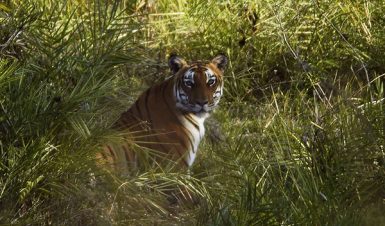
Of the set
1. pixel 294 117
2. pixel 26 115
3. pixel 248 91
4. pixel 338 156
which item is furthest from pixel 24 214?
pixel 248 91

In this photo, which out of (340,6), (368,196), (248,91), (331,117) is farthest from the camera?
(340,6)

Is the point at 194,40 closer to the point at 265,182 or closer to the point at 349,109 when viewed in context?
the point at 349,109

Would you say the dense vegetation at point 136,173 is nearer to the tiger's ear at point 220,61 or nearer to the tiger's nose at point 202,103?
the tiger's nose at point 202,103

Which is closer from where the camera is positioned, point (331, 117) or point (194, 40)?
point (331, 117)

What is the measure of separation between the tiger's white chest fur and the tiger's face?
0.11 feet

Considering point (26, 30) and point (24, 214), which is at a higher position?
point (26, 30)

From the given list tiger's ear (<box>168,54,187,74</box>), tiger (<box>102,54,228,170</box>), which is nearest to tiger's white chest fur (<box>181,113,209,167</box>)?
tiger (<box>102,54,228,170</box>)

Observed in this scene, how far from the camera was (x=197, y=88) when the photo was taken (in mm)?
6066

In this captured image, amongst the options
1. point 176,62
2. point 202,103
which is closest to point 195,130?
point 202,103

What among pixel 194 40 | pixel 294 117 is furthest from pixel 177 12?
pixel 294 117

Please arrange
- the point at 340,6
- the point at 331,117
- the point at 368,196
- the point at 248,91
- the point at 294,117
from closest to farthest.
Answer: the point at 368,196 → the point at 331,117 → the point at 294,117 → the point at 248,91 → the point at 340,6

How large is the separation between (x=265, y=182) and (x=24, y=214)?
949 mm

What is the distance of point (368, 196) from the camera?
4.65 m

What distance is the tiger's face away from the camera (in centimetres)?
607
